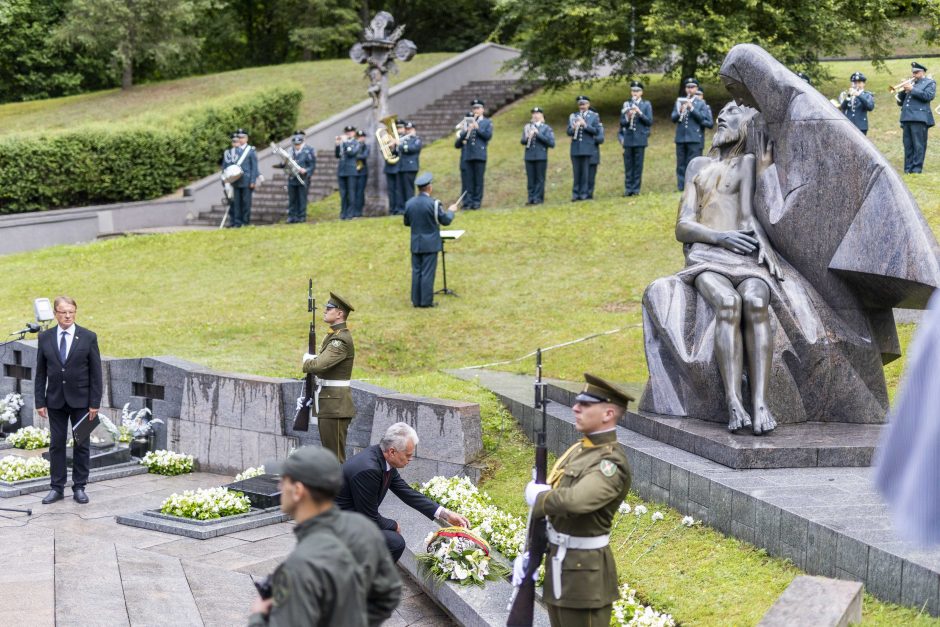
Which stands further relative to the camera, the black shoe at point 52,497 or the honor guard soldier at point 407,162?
the honor guard soldier at point 407,162

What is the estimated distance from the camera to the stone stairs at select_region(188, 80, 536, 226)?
986 inches

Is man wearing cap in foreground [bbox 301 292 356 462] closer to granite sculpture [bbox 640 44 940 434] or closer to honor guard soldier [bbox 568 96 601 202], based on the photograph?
granite sculpture [bbox 640 44 940 434]

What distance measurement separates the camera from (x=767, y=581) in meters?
6.27

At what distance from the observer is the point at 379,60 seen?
23062 mm

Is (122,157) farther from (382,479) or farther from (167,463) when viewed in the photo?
(382,479)

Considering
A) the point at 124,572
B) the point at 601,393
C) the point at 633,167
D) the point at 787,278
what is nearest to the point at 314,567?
the point at 601,393

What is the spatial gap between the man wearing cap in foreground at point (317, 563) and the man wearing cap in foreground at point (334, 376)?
→ 5.35 m

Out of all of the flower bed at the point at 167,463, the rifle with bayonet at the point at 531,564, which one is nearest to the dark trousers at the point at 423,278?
the flower bed at the point at 167,463

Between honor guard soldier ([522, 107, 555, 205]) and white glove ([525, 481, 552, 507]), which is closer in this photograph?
white glove ([525, 481, 552, 507])

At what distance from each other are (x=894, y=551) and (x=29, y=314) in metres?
13.3

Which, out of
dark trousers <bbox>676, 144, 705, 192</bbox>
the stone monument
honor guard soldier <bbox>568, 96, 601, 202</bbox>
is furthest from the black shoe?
the stone monument

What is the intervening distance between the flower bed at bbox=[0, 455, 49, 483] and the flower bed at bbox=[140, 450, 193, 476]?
100 cm

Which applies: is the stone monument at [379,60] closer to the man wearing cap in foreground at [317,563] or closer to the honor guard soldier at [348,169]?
the honor guard soldier at [348,169]

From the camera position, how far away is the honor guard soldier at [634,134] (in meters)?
20.0
